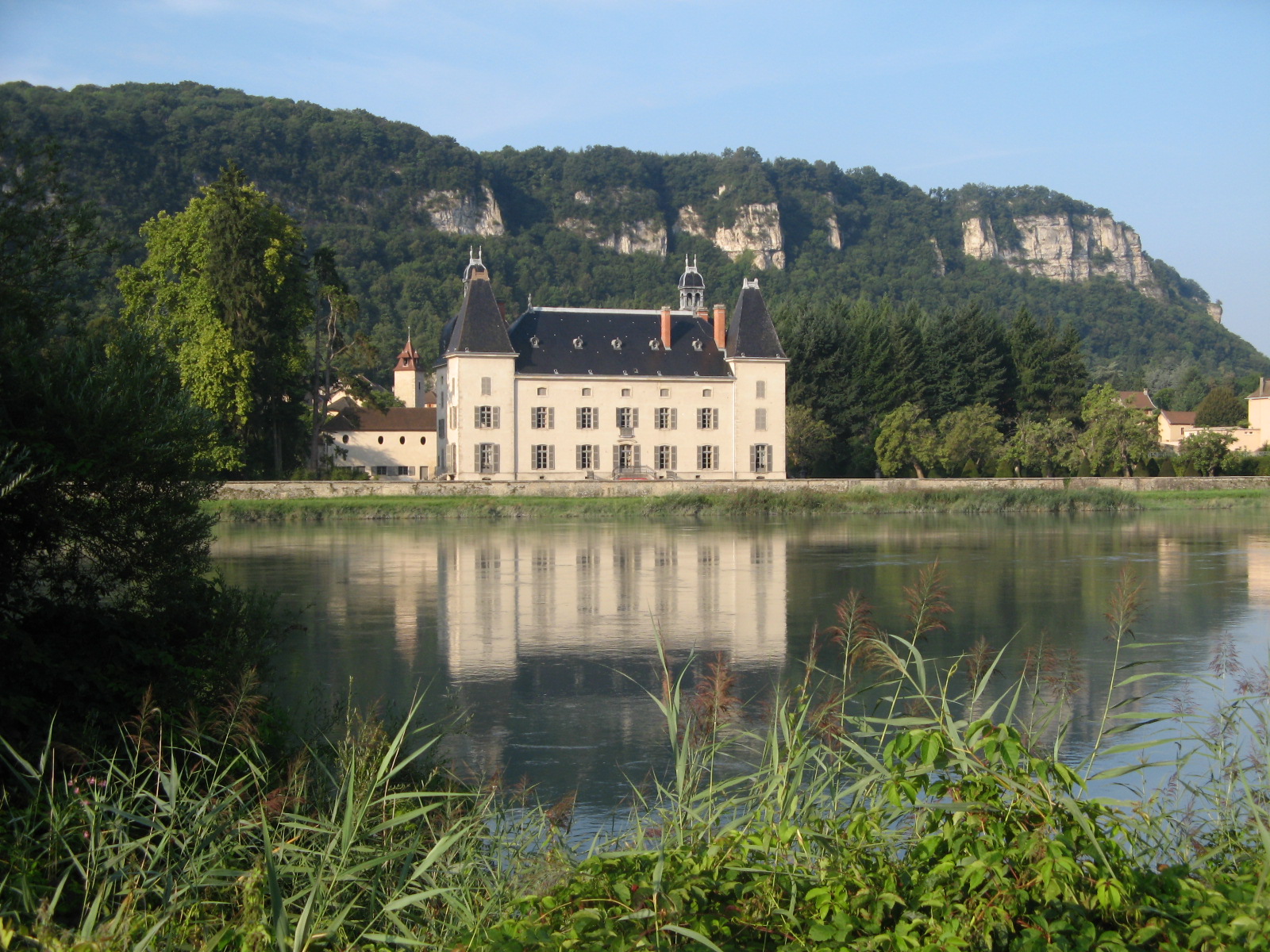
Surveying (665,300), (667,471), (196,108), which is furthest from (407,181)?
(667,471)

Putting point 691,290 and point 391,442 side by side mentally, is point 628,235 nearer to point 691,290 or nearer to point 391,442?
point 391,442

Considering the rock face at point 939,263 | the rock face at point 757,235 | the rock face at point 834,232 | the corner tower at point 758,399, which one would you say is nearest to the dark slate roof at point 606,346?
the corner tower at point 758,399

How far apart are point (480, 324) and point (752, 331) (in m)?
10.6

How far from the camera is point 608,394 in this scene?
44062 mm

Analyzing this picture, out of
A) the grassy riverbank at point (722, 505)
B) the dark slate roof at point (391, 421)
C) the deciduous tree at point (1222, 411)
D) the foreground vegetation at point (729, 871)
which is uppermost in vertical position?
the deciduous tree at point (1222, 411)

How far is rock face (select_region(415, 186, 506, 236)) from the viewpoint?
117 m

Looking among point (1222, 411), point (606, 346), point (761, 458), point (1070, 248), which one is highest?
point (1070, 248)

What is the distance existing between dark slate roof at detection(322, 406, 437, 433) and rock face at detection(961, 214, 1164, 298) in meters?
105

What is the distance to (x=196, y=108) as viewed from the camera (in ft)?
329

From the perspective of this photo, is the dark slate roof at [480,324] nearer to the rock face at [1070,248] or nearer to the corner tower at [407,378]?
the corner tower at [407,378]

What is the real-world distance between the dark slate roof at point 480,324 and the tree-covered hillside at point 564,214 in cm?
3317

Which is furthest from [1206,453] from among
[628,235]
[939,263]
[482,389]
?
[939,263]

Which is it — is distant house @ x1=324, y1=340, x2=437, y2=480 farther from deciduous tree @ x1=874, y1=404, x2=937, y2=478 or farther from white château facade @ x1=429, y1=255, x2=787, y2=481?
deciduous tree @ x1=874, y1=404, x2=937, y2=478

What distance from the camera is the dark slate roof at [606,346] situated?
145ft
